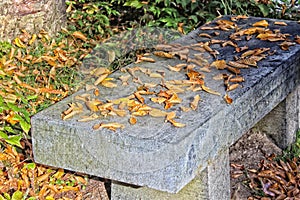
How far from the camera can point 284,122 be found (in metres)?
3.89

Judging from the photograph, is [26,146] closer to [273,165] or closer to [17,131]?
[17,131]

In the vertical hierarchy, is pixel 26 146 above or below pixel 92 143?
below

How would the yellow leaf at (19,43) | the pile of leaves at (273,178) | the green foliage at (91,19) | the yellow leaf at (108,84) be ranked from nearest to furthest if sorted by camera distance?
the yellow leaf at (108,84), the pile of leaves at (273,178), the yellow leaf at (19,43), the green foliage at (91,19)

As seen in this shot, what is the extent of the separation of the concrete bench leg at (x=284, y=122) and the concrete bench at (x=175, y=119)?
115 millimetres

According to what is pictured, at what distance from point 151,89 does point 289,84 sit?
0.98 metres

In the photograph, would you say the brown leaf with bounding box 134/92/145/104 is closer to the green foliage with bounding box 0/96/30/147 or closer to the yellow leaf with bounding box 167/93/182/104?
the yellow leaf with bounding box 167/93/182/104

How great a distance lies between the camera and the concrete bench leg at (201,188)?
2932 mm

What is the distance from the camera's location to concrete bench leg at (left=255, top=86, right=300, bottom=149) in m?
3.88

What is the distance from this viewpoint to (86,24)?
201 inches

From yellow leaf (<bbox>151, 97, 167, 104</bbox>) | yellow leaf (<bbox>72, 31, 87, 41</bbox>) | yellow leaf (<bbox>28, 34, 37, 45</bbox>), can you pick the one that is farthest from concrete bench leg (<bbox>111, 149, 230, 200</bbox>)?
yellow leaf (<bbox>72, 31, 87, 41</bbox>)

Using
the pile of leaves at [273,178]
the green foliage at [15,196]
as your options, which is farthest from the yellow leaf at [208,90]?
the green foliage at [15,196]

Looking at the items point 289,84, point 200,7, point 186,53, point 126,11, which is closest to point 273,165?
point 289,84

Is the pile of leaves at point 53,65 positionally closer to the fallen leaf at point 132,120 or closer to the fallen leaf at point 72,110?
the fallen leaf at point 132,120

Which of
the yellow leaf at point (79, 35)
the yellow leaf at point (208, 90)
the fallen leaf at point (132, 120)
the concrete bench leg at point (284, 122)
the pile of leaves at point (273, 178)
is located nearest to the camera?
the fallen leaf at point (132, 120)
